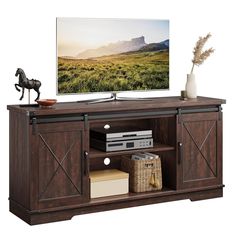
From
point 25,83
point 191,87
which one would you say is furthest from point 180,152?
point 25,83

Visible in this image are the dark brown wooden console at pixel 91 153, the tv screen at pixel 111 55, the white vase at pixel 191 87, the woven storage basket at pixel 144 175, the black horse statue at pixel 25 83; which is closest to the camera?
the dark brown wooden console at pixel 91 153

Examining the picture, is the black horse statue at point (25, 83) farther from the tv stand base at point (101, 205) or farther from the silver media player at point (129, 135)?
the tv stand base at point (101, 205)

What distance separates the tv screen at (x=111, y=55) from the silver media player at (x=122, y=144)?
1.55 ft

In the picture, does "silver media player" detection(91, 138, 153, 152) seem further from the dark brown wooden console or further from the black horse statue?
the black horse statue

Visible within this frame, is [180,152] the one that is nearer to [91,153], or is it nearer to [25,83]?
[91,153]

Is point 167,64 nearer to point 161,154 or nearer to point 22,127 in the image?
point 161,154

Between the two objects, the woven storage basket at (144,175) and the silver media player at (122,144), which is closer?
the silver media player at (122,144)

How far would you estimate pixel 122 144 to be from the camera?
577 centimetres

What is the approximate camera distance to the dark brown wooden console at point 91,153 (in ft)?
17.3

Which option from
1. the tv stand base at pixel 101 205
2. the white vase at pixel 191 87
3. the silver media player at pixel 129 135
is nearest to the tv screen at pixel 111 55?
the white vase at pixel 191 87

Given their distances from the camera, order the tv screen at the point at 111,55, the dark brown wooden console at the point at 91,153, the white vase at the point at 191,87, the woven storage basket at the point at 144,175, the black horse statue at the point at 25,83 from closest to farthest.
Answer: the dark brown wooden console at the point at 91,153
the black horse statue at the point at 25,83
the tv screen at the point at 111,55
the woven storage basket at the point at 144,175
the white vase at the point at 191,87

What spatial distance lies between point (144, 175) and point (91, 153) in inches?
24.0

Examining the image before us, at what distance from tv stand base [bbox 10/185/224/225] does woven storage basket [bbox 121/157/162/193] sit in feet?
0.34

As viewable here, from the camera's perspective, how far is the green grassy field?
5672 millimetres
